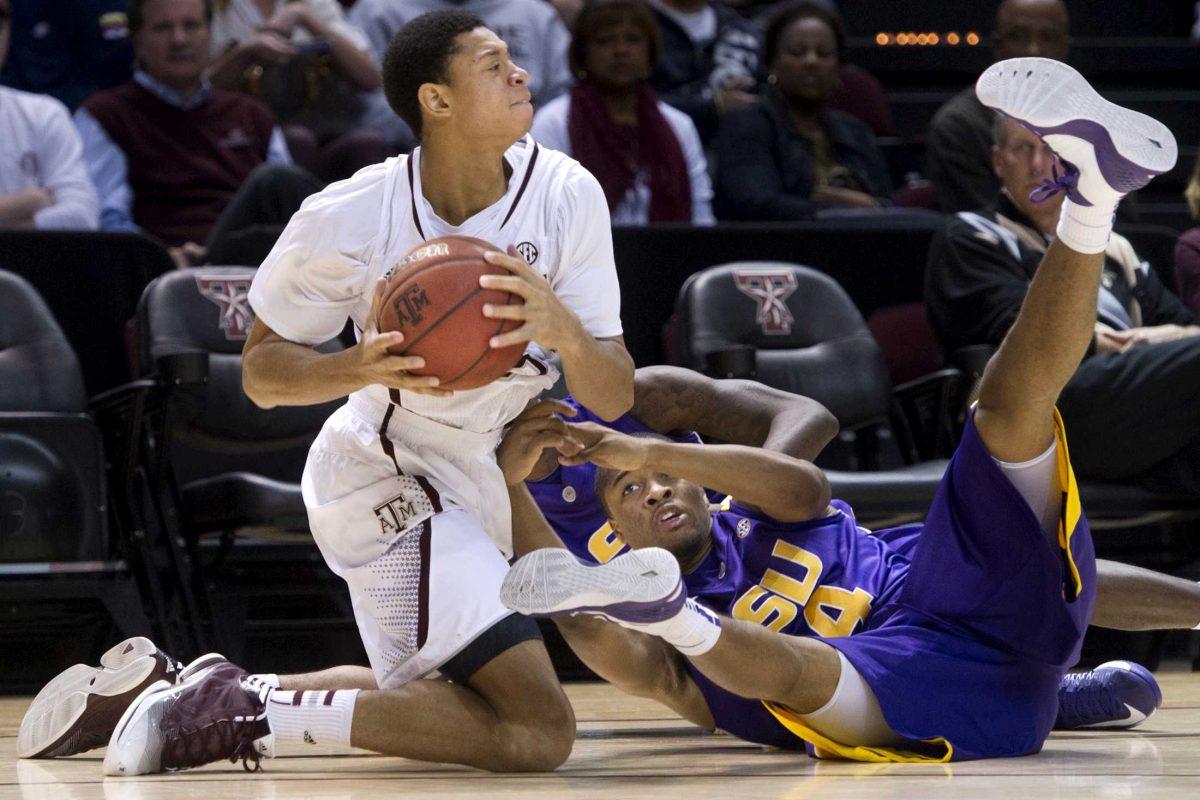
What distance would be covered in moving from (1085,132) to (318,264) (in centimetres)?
130

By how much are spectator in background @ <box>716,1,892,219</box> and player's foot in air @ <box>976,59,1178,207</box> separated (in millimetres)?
3155

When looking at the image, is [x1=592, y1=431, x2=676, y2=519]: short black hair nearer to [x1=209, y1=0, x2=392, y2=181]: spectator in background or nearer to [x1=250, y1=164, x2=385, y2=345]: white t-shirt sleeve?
[x1=250, y1=164, x2=385, y2=345]: white t-shirt sleeve

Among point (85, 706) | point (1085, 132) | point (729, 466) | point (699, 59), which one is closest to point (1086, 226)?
point (1085, 132)

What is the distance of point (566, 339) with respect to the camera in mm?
2660

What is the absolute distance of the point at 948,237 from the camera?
5.22 meters

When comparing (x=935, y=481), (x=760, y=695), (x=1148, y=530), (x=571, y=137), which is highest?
(x=571, y=137)

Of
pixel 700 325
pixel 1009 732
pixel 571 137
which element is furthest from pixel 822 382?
pixel 1009 732

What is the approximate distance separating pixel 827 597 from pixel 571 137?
10.2 feet

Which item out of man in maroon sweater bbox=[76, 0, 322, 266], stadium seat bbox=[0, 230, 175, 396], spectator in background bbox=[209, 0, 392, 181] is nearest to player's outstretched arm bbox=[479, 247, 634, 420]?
stadium seat bbox=[0, 230, 175, 396]

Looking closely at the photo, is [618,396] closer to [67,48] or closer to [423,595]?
[423,595]

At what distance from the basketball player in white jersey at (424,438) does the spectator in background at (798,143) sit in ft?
10.4

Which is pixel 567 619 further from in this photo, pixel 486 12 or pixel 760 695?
pixel 486 12

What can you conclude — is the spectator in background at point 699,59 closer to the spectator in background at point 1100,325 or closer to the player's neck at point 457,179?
the spectator in background at point 1100,325

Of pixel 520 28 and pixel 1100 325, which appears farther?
pixel 520 28
